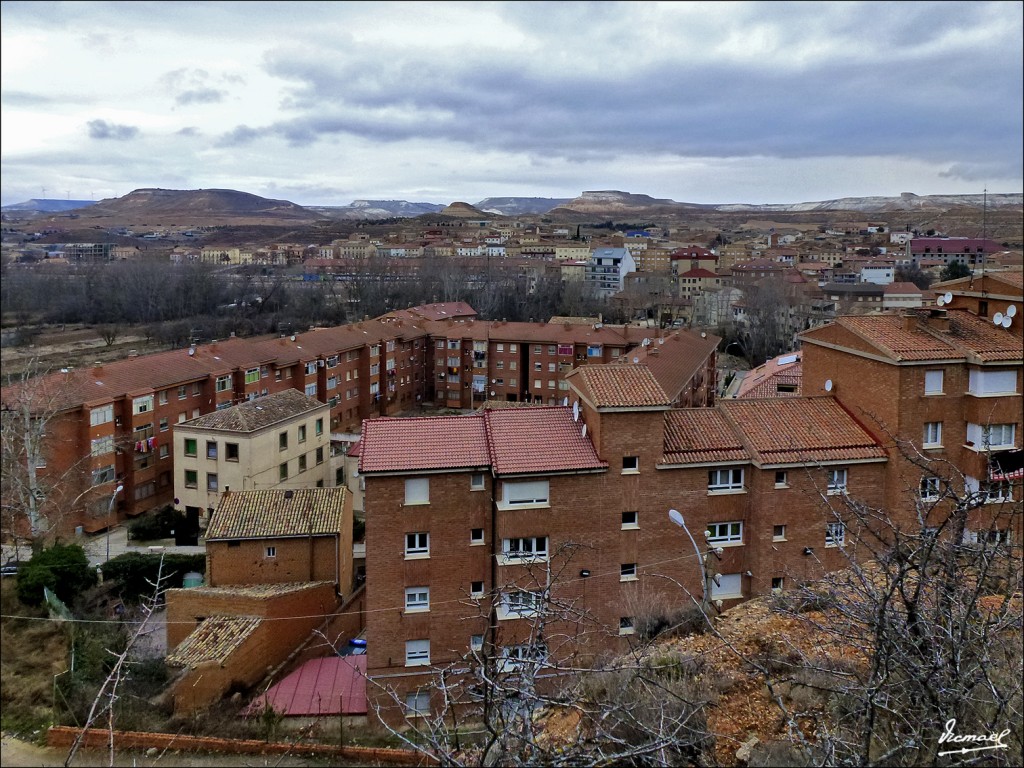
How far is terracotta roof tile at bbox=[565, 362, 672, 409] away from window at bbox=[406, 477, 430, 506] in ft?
7.58

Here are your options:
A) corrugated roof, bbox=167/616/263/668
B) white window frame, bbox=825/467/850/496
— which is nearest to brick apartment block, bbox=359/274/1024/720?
white window frame, bbox=825/467/850/496

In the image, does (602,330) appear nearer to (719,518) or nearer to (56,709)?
(719,518)

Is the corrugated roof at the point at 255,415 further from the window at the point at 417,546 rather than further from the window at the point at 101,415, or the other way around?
the window at the point at 417,546

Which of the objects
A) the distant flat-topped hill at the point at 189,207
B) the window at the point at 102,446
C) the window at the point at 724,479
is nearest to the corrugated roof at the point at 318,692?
the window at the point at 724,479

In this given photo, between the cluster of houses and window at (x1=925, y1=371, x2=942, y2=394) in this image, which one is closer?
the cluster of houses

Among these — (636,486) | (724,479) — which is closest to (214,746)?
(636,486)

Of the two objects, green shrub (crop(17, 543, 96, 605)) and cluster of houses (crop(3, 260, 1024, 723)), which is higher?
cluster of houses (crop(3, 260, 1024, 723))

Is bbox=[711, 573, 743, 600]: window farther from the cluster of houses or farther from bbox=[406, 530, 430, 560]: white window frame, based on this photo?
bbox=[406, 530, 430, 560]: white window frame

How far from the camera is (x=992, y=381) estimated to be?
10062mm

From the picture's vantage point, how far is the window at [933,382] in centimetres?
1005

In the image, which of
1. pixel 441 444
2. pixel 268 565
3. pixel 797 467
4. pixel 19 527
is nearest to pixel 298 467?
pixel 19 527

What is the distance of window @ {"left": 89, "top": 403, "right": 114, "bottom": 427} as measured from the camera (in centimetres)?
1711

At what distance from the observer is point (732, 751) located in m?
4.57

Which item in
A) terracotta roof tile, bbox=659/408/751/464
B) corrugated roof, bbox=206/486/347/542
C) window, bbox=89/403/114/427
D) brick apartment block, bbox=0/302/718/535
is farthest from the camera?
window, bbox=89/403/114/427
